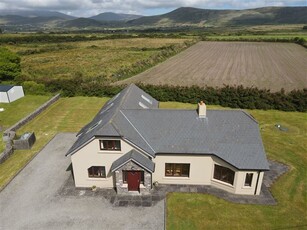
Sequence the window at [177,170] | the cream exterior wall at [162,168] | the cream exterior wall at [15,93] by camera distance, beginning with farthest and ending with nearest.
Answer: the cream exterior wall at [15,93] → the window at [177,170] → the cream exterior wall at [162,168]

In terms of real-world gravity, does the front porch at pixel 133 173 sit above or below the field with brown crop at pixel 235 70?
above

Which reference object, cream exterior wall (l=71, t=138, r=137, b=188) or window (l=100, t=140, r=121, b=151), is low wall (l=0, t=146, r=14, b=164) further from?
window (l=100, t=140, r=121, b=151)

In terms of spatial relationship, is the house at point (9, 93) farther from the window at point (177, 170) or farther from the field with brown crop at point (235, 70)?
the window at point (177, 170)

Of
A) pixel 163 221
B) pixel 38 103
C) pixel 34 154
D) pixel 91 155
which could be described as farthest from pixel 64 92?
pixel 163 221

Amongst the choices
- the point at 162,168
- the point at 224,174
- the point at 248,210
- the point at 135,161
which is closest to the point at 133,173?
the point at 135,161

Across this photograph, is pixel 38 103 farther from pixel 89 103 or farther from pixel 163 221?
pixel 163 221

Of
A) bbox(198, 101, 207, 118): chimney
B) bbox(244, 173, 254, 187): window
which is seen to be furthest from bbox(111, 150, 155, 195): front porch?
bbox(244, 173, 254, 187): window

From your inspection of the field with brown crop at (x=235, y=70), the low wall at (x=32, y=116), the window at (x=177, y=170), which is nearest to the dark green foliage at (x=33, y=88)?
the low wall at (x=32, y=116)
